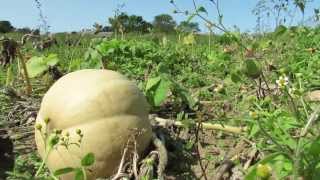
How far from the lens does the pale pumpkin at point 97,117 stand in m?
2.74

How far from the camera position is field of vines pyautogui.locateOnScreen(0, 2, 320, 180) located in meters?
2.00

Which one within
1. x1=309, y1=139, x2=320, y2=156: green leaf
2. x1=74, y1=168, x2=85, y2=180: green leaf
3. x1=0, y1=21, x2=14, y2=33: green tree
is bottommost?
x1=74, y1=168, x2=85, y2=180: green leaf

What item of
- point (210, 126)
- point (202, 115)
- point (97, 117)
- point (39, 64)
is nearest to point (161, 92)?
point (202, 115)

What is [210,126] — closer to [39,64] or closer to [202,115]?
[202,115]

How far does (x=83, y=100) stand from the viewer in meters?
2.85

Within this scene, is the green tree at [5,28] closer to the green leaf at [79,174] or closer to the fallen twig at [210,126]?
the fallen twig at [210,126]

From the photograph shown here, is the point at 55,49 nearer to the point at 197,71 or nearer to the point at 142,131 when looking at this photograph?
the point at 197,71

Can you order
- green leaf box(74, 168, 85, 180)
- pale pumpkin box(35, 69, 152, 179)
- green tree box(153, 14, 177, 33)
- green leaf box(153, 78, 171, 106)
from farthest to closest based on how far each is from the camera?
green tree box(153, 14, 177, 33)
green leaf box(153, 78, 171, 106)
pale pumpkin box(35, 69, 152, 179)
green leaf box(74, 168, 85, 180)

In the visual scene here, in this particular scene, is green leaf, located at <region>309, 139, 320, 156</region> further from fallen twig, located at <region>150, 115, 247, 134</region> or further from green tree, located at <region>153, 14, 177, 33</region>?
green tree, located at <region>153, 14, 177, 33</region>

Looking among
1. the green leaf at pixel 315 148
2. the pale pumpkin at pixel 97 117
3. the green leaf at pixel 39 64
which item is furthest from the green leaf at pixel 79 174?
the green leaf at pixel 39 64

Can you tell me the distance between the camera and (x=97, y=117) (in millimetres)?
2793

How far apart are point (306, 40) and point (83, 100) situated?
4.08 meters

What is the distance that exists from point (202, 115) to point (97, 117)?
95 centimetres

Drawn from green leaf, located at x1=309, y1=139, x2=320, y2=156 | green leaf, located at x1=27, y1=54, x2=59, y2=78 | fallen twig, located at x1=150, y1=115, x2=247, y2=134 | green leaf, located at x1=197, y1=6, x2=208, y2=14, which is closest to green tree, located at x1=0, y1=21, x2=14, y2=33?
green leaf, located at x1=27, y1=54, x2=59, y2=78
